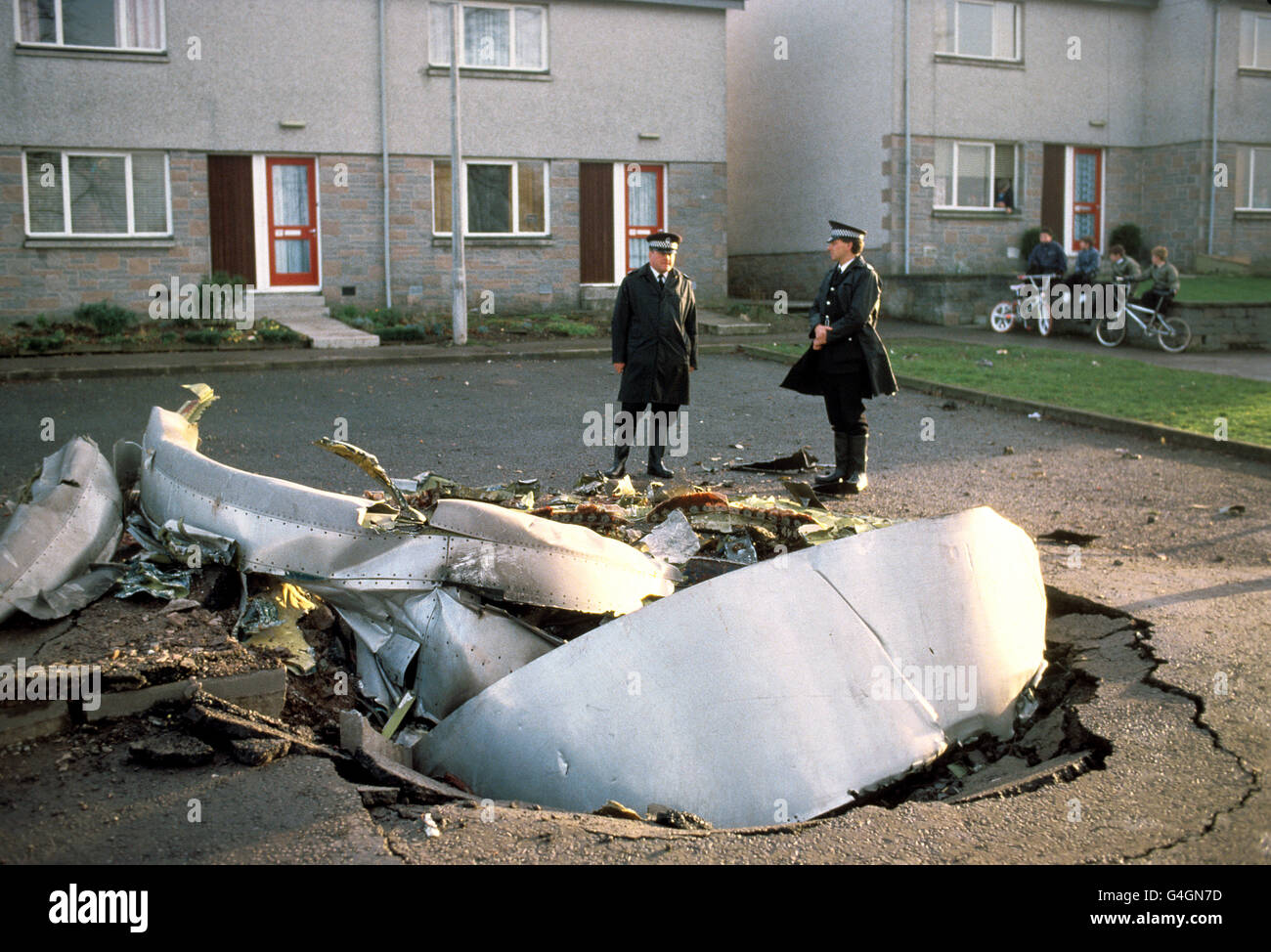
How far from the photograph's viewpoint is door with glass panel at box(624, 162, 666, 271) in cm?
2308

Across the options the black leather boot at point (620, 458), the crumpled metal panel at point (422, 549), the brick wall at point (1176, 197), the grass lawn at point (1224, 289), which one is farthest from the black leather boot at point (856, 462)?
the brick wall at point (1176, 197)

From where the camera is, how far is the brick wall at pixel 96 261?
19.0 meters

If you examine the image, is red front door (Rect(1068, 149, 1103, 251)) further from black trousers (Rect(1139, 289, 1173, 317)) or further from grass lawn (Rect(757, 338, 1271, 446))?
grass lawn (Rect(757, 338, 1271, 446))

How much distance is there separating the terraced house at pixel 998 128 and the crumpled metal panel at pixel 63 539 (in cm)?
1958

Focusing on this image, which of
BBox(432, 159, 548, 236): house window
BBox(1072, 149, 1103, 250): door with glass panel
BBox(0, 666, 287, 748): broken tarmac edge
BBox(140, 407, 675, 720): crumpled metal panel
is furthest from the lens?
BBox(1072, 149, 1103, 250): door with glass panel

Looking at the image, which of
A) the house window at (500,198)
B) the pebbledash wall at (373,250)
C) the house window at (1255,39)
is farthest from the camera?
the house window at (1255,39)

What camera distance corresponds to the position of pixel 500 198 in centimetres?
2222

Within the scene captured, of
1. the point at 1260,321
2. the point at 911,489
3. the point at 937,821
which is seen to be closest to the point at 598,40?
the point at 1260,321

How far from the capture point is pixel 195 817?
371cm

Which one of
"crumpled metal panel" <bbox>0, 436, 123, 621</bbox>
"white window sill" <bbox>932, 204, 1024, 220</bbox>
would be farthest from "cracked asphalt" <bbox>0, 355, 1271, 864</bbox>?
"white window sill" <bbox>932, 204, 1024, 220</bbox>

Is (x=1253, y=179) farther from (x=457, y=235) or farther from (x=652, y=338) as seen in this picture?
(x=652, y=338)

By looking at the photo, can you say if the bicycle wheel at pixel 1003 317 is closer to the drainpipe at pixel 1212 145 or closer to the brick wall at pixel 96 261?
the drainpipe at pixel 1212 145

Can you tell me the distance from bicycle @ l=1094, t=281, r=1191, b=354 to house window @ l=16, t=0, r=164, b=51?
52.9 feet

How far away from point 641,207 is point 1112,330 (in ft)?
29.2
